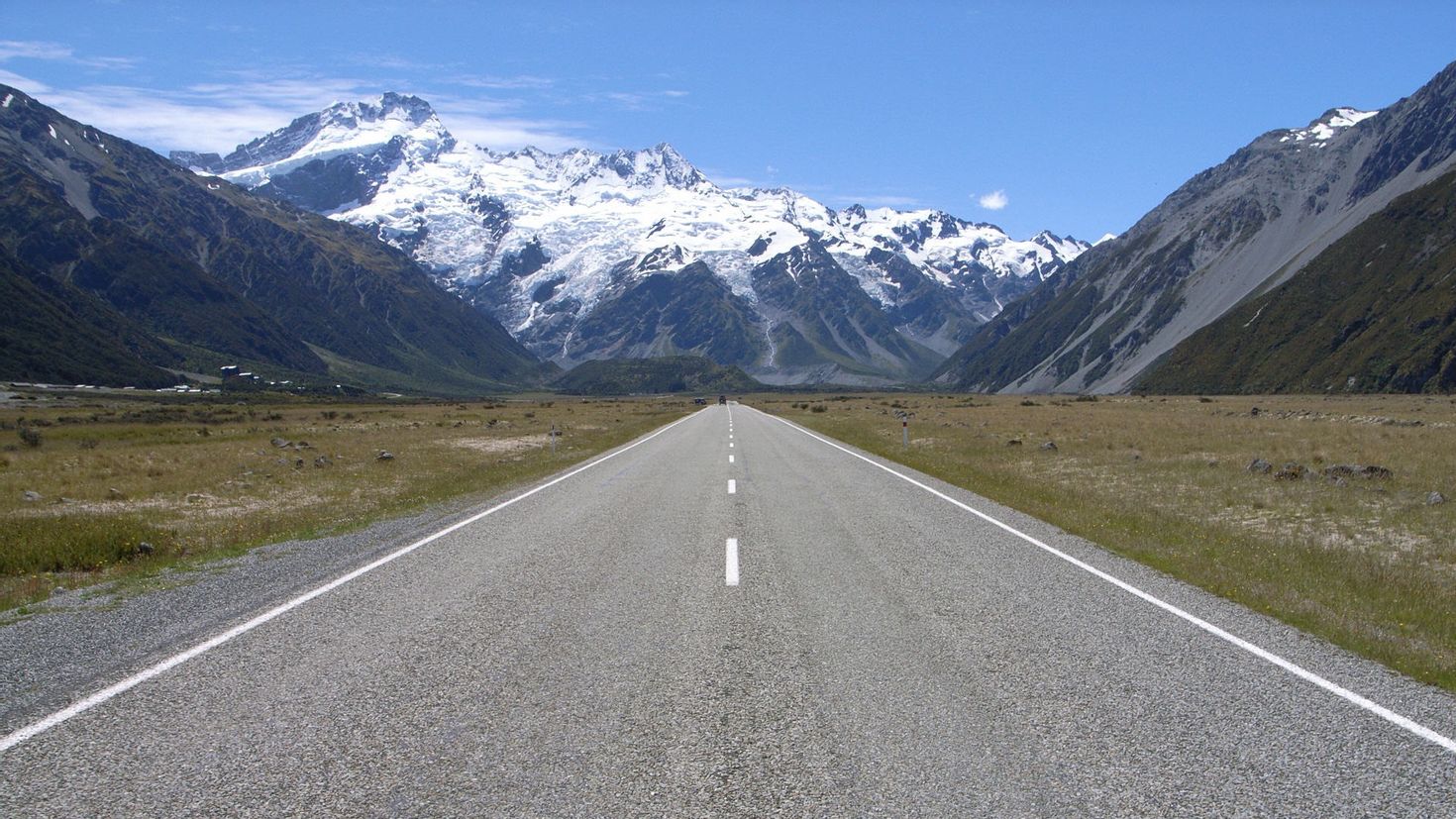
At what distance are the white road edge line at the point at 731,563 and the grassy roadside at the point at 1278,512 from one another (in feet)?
18.8

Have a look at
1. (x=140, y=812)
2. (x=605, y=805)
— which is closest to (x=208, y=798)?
(x=140, y=812)

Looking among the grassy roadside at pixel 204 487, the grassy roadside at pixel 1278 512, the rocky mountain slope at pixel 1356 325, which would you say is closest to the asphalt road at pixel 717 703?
the grassy roadside at pixel 1278 512

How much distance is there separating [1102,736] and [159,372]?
21610 centimetres

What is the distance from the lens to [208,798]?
5012mm

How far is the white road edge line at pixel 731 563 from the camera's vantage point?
421 inches

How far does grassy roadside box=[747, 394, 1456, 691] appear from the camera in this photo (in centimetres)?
953

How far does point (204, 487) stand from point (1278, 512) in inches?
1012

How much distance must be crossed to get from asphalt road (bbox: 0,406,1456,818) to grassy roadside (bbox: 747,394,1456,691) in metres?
1.08

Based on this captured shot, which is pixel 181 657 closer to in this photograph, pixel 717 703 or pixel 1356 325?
pixel 717 703

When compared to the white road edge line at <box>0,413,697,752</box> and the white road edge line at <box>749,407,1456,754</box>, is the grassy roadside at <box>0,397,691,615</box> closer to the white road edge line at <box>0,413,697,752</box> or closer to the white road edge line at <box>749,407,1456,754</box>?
the white road edge line at <box>0,413,697,752</box>

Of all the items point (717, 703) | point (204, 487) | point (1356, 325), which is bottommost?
point (204, 487)

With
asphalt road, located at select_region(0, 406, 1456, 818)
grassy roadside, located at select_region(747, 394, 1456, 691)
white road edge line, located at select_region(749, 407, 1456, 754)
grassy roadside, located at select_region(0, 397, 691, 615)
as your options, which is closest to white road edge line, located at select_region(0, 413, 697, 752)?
asphalt road, located at select_region(0, 406, 1456, 818)

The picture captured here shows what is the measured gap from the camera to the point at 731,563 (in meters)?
11.8

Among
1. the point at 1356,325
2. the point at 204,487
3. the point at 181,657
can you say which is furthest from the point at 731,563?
the point at 1356,325
